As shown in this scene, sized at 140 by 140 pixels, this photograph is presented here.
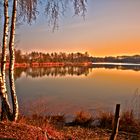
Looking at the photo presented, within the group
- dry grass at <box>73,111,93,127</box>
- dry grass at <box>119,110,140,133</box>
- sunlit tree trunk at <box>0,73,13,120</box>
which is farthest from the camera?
dry grass at <box>73,111,93,127</box>

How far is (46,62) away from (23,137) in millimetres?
102978

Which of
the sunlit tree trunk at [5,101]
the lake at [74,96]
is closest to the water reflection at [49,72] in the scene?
the lake at [74,96]

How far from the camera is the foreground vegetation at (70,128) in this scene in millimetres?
6179

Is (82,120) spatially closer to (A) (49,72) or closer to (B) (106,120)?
(B) (106,120)

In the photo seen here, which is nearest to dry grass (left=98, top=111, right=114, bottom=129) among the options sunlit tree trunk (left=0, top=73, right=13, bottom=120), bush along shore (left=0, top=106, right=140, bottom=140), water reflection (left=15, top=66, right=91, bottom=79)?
bush along shore (left=0, top=106, right=140, bottom=140)

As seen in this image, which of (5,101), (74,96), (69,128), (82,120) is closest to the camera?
(5,101)

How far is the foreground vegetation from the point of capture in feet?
20.3

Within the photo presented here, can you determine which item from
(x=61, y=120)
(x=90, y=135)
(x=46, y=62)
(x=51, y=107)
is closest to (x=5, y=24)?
(x=90, y=135)

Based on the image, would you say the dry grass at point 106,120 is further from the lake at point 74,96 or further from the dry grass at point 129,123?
the lake at point 74,96

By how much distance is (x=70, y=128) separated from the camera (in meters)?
9.95

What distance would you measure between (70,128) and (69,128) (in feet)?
0.12

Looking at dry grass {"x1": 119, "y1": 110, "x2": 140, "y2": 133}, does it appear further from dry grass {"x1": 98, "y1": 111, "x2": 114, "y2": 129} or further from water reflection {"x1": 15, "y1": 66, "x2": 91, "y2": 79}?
water reflection {"x1": 15, "y1": 66, "x2": 91, "y2": 79}

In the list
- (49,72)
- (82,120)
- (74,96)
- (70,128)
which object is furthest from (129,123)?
(49,72)

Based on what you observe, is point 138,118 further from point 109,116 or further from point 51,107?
point 51,107
